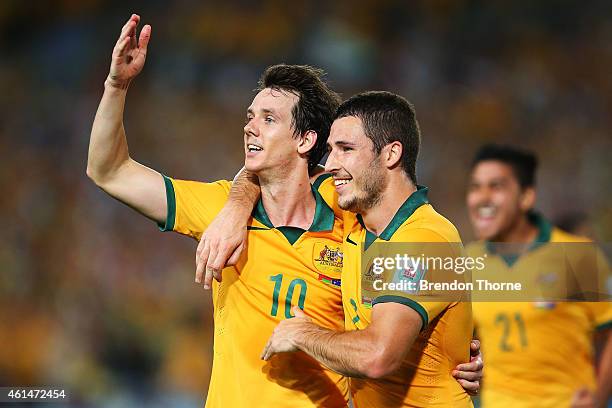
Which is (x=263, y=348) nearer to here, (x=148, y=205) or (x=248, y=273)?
(x=248, y=273)

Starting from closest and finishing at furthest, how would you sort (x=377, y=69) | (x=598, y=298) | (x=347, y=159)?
1. (x=347, y=159)
2. (x=598, y=298)
3. (x=377, y=69)

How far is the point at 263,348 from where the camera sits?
2.96m

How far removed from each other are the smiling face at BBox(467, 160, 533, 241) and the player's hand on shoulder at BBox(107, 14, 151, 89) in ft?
8.07

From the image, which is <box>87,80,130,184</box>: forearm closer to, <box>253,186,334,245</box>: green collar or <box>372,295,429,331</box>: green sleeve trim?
<box>253,186,334,245</box>: green collar

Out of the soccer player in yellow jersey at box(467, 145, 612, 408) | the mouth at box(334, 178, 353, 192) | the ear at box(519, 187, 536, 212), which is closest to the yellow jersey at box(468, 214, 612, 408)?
the soccer player in yellow jersey at box(467, 145, 612, 408)

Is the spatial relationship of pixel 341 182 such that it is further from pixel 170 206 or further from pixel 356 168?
pixel 170 206

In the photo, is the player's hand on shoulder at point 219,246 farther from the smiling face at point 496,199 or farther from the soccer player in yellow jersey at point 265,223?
the smiling face at point 496,199

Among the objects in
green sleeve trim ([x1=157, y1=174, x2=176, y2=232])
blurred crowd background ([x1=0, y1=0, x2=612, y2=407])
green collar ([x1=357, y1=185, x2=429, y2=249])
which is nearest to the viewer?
green collar ([x1=357, y1=185, x2=429, y2=249])

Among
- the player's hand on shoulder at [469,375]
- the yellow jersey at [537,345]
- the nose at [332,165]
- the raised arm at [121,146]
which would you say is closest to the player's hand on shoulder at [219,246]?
the raised arm at [121,146]

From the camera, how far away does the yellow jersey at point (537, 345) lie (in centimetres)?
448

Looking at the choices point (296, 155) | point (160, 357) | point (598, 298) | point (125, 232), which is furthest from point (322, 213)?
point (125, 232)

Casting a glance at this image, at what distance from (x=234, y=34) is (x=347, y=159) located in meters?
5.85

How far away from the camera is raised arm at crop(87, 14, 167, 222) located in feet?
9.91

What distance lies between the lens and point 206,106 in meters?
8.34
